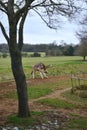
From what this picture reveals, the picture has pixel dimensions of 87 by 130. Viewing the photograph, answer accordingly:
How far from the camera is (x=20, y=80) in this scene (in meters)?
14.5

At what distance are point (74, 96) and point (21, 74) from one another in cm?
808

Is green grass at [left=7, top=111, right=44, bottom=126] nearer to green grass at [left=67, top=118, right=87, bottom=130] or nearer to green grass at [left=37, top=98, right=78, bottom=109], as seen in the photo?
green grass at [left=67, top=118, right=87, bottom=130]

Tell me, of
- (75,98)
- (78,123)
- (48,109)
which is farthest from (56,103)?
(78,123)

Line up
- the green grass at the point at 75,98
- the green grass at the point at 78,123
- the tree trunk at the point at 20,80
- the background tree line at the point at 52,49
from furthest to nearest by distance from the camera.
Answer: the background tree line at the point at 52,49
the green grass at the point at 75,98
the tree trunk at the point at 20,80
the green grass at the point at 78,123

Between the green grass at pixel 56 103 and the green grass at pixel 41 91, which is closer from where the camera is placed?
the green grass at pixel 56 103

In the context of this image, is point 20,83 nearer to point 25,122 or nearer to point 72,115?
point 25,122

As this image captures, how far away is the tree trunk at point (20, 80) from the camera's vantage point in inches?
565

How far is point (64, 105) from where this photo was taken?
18797mm

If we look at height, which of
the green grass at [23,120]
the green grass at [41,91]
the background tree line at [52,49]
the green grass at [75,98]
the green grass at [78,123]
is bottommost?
the green grass at [75,98]

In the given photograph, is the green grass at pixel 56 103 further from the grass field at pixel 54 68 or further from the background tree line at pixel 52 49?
the background tree line at pixel 52 49

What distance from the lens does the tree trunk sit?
14.4 meters

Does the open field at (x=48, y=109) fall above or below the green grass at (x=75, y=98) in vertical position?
above

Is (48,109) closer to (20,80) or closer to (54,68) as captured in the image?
(20,80)

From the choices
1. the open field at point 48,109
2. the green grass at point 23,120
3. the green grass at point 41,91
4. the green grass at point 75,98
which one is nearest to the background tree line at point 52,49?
the green grass at point 41,91
